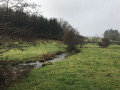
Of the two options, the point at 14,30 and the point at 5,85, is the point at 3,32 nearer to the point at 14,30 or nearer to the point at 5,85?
the point at 14,30

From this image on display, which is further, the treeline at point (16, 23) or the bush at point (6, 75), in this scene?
the bush at point (6, 75)

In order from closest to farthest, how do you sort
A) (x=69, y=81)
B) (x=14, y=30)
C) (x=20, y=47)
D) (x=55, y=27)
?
1. (x=14, y=30)
2. (x=20, y=47)
3. (x=69, y=81)
4. (x=55, y=27)

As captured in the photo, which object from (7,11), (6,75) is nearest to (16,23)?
(7,11)

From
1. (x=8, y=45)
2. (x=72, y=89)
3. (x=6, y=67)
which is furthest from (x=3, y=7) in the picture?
(x=72, y=89)

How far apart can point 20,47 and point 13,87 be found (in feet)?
9.24

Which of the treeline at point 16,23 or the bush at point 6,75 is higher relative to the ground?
the treeline at point 16,23

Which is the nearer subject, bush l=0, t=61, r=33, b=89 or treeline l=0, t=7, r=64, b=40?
treeline l=0, t=7, r=64, b=40

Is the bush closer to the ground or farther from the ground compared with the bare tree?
closer to the ground

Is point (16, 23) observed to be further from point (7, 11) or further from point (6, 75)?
point (6, 75)

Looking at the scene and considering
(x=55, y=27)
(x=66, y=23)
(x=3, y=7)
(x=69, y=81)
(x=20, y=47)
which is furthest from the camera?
(x=66, y=23)

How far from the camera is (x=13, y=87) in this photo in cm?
866

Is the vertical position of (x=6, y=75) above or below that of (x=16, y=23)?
below

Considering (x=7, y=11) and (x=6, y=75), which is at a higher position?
(x=7, y=11)

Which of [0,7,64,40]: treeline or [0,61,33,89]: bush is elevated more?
[0,7,64,40]: treeline
